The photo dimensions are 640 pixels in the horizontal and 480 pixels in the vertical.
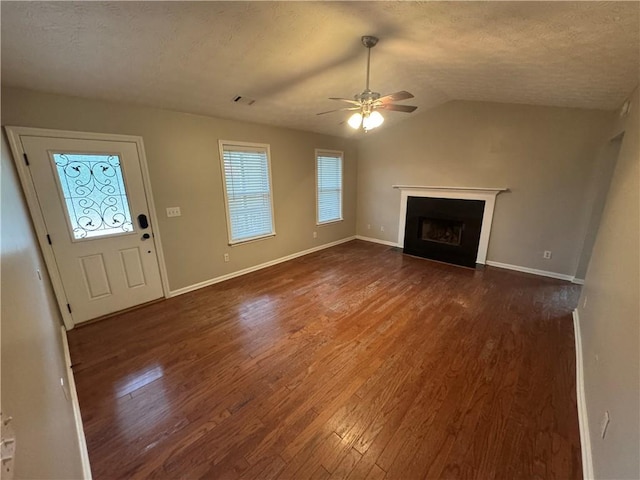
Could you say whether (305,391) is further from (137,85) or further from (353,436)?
(137,85)

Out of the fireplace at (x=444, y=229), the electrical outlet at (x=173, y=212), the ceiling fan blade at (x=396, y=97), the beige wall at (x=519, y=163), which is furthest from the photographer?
the fireplace at (x=444, y=229)

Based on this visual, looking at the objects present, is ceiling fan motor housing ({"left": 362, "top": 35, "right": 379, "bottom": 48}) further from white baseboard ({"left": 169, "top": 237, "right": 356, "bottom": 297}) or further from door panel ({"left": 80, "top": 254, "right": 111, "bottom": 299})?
door panel ({"left": 80, "top": 254, "right": 111, "bottom": 299})

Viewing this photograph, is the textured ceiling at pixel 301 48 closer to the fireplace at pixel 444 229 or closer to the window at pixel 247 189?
the window at pixel 247 189

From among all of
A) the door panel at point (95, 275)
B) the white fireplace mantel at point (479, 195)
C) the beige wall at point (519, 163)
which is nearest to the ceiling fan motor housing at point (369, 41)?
the beige wall at point (519, 163)

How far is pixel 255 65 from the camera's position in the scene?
249 cm

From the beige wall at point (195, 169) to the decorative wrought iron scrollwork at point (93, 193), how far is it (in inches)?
12.6

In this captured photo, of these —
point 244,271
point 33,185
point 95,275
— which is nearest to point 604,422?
point 244,271

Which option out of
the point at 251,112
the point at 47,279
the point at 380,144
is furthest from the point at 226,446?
the point at 380,144

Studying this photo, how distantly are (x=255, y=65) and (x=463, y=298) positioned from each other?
3688 millimetres

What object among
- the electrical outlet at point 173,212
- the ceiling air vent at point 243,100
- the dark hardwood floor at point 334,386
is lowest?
the dark hardwood floor at point 334,386

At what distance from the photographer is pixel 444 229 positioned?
4973 millimetres

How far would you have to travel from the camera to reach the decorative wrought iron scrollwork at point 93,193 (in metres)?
2.66

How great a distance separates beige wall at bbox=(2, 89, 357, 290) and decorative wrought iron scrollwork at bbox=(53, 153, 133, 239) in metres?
0.32

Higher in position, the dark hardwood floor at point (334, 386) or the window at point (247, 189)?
the window at point (247, 189)
